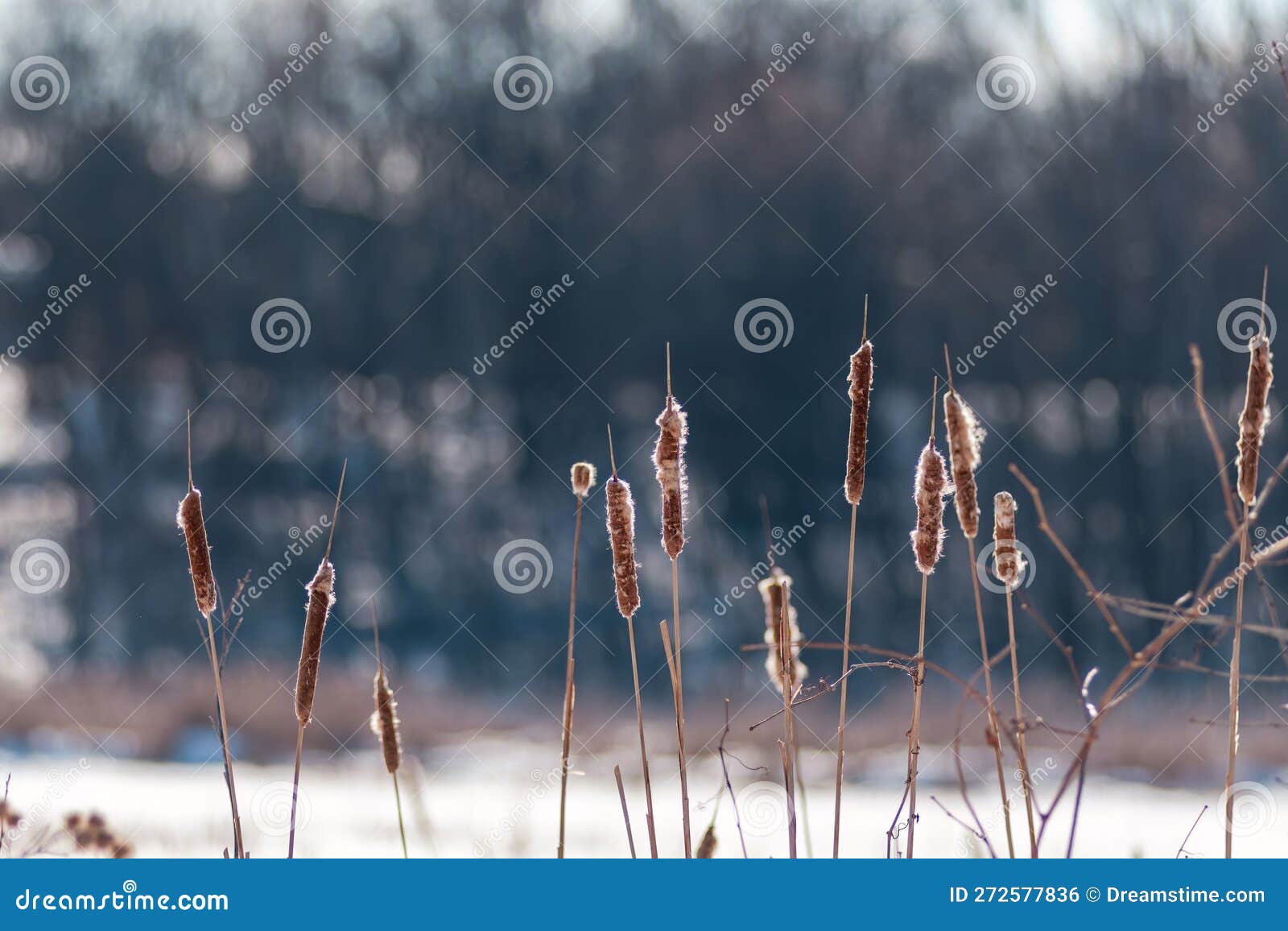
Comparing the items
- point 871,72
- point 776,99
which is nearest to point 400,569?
point 776,99

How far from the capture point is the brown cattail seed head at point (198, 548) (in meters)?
1.72

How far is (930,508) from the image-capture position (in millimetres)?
1714

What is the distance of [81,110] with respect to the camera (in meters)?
13.0

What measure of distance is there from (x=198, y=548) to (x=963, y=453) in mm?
1043

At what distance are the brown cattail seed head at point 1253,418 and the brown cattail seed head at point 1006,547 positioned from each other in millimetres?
284

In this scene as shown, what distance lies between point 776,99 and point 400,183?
13.6ft

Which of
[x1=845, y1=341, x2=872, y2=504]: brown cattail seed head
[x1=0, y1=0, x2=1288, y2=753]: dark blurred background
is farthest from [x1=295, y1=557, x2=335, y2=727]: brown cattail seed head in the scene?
[x1=0, y1=0, x2=1288, y2=753]: dark blurred background

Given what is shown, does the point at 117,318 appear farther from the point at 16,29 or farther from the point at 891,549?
the point at 891,549

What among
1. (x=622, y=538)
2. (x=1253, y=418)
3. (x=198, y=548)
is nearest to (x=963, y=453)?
(x=1253, y=418)

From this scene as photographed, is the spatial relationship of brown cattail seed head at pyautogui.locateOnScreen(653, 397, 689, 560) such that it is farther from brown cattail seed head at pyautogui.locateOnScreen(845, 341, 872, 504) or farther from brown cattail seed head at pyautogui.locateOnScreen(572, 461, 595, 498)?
brown cattail seed head at pyautogui.locateOnScreen(845, 341, 872, 504)

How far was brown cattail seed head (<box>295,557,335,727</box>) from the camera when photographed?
1.69 m

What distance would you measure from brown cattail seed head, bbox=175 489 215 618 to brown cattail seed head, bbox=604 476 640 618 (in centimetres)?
56

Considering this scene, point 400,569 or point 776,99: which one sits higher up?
point 776,99

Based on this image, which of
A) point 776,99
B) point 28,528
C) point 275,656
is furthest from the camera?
point 28,528
